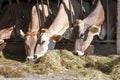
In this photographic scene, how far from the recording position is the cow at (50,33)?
10.9 metres

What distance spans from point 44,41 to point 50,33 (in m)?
0.31

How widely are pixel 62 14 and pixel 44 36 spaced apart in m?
1.06

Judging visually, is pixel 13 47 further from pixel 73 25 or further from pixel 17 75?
pixel 17 75

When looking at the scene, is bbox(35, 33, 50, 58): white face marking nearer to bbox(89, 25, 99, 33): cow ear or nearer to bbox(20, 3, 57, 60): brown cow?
bbox(20, 3, 57, 60): brown cow

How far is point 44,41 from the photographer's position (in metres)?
11.0

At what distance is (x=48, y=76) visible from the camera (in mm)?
9570

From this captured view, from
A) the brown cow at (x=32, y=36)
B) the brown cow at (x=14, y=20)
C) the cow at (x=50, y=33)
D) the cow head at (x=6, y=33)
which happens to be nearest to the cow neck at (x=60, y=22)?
the cow at (x=50, y=33)

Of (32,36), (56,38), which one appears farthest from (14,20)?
(56,38)

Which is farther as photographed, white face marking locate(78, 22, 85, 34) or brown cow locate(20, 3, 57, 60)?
white face marking locate(78, 22, 85, 34)

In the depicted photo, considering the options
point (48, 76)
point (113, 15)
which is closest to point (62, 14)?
point (113, 15)

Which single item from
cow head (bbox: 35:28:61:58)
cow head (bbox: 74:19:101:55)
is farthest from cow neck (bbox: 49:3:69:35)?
cow head (bbox: 74:19:101:55)

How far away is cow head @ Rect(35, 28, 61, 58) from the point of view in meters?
10.9

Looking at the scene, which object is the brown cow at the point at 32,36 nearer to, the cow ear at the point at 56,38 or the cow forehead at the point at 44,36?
the cow forehead at the point at 44,36

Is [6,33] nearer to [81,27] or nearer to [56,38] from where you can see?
[56,38]
